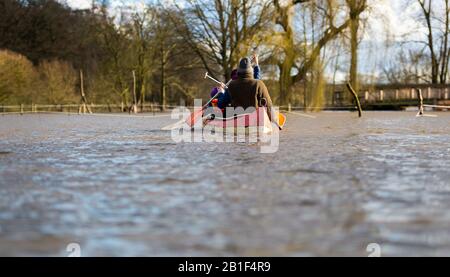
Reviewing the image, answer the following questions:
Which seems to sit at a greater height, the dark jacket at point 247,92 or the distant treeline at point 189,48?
the distant treeline at point 189,48

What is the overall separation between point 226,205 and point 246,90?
30.3 feet

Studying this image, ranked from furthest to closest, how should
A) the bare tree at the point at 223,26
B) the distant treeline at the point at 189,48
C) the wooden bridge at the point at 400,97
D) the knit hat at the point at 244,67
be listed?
the wooden bridge at the point at 400,97 → the bare tree at the point at 223,26 → the distant treeline at the point at 189,48 → the knit hat at the point at 244,67

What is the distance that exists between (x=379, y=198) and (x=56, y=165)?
3842 millimetres

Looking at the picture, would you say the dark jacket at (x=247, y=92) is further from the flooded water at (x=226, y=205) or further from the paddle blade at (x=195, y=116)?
the flooded water at (x=226, y=205)

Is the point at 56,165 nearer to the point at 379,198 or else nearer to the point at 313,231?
the point at 379,198

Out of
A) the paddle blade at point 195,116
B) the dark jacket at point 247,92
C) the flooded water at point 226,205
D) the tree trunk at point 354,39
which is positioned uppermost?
the tree trunk at point 354,39

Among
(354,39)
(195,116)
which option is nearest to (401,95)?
(354,39)

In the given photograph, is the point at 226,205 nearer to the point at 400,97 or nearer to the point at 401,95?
the point at 400,97

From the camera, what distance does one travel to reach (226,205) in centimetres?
427

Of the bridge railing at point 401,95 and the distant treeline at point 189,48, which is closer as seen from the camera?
the distant treeline at point 189,48

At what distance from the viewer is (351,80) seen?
3175 cm

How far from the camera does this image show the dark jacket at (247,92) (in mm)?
13328

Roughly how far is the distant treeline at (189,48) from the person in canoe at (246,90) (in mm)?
18159

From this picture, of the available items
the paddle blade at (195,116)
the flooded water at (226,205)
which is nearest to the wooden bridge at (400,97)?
the paddle blade at (195,116)
